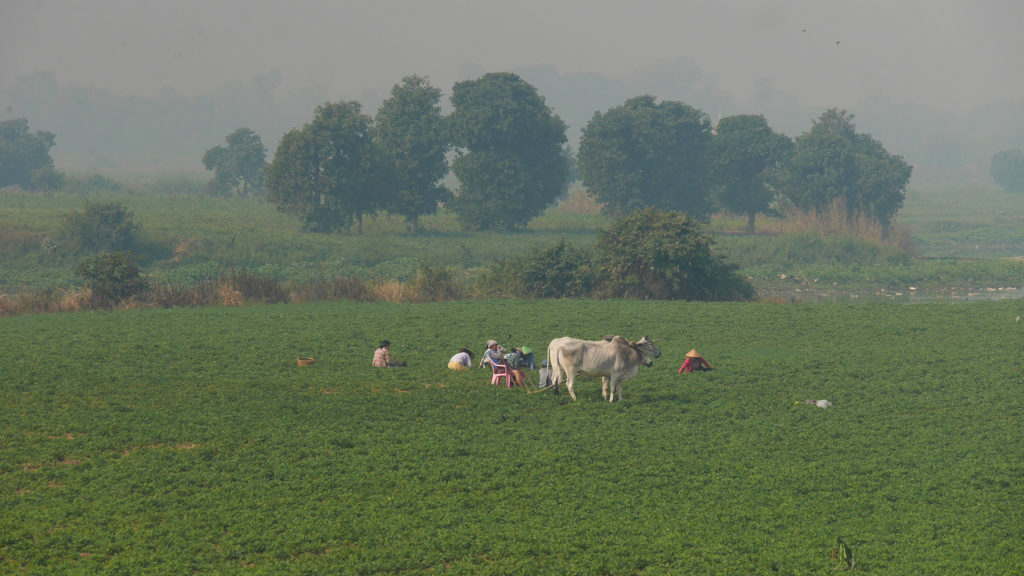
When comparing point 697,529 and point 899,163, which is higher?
point 899,163

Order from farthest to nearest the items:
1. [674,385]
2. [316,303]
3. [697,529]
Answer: [316,303]
[674,385]
[697,529]

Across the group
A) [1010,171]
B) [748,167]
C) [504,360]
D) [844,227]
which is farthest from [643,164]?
[1010,171]

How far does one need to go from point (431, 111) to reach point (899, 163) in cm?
4473

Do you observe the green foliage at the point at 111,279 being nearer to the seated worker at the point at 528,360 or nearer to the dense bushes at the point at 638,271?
the dense bushes at the point at 638,271

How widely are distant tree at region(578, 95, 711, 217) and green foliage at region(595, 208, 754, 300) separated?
3748 centimetres

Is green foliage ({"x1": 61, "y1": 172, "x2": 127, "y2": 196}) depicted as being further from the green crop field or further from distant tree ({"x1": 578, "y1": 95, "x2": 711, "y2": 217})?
the green crop field

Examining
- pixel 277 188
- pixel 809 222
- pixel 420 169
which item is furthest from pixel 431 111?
pixel 809 222

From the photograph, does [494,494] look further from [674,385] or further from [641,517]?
[674,385]

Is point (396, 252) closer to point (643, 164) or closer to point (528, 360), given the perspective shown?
point (643, 164)

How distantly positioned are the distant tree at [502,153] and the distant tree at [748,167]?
15665mm

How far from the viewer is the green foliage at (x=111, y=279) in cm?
3881

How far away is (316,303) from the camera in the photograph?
4041 centimetres

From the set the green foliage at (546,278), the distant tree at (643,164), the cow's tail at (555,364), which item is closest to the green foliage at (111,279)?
the green foliage at (546,278)

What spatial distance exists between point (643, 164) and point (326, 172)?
3069 centimetres
